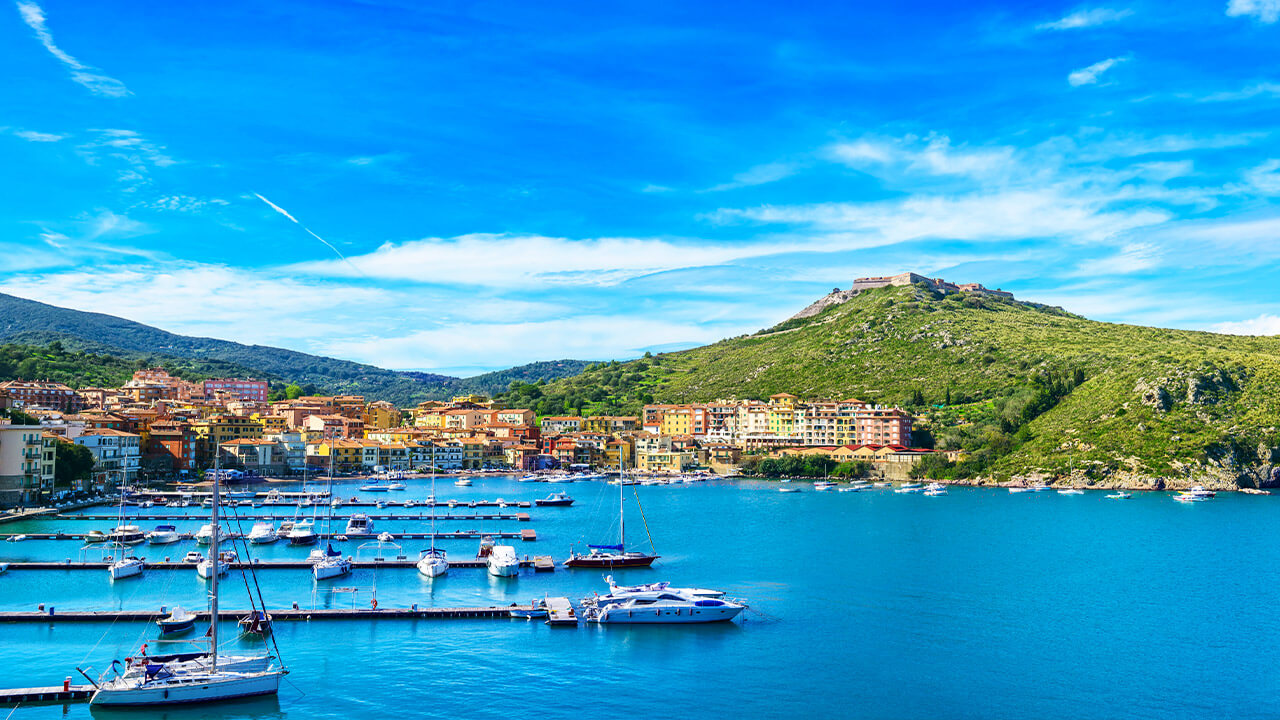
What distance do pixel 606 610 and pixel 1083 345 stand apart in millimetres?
104881

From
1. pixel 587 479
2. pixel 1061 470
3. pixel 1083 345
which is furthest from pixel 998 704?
pixel 1083 345

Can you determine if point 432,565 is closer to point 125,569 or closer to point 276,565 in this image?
point 276,565

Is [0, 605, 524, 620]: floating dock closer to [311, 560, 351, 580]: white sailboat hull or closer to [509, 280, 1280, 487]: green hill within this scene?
[311, 560, 351, 580]: white sailboat hull

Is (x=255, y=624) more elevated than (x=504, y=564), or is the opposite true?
(x=504, y=564)

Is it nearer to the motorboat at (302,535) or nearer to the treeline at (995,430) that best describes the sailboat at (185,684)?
the motorboat at (302,535)

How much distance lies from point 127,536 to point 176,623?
20.8 m

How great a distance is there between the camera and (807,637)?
28109 millimetres

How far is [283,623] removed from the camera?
28984mm

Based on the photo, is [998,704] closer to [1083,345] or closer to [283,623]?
[283,623]

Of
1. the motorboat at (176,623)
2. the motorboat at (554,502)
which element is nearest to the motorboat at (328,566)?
the motorboat at (176,623)

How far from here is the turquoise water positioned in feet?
74.1

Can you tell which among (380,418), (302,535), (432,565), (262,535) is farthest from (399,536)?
(380,418)

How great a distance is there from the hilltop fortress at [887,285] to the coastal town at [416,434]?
55.3 m

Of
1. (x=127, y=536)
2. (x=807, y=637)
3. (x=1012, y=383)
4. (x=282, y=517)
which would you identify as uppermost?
(x=1012, y=383)
